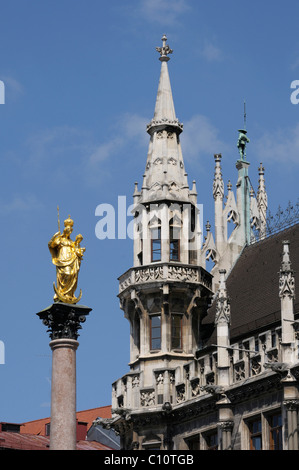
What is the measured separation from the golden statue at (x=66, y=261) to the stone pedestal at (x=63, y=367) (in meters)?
0.51

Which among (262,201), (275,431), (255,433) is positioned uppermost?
(262,201)

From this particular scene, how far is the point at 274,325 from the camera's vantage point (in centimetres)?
5712

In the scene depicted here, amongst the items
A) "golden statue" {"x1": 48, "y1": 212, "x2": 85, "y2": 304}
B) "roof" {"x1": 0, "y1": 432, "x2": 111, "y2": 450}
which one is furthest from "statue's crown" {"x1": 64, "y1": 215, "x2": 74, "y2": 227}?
"roof" {"x1": 0, "y1": 432, "x2": 111, "y2": 450}

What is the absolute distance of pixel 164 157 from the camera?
6381 cm

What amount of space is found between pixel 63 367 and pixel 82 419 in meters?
35.8

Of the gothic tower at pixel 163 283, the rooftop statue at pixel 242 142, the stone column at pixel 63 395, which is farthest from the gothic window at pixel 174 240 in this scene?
the stone column at pixel 63 395

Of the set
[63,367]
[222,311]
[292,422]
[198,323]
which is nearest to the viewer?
[63,367]

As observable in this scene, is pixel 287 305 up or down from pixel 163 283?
down

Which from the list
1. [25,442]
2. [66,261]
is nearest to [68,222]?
[66,261]

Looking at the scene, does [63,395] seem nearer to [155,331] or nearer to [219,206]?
[155,331]

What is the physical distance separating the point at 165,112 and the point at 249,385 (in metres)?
14.8
